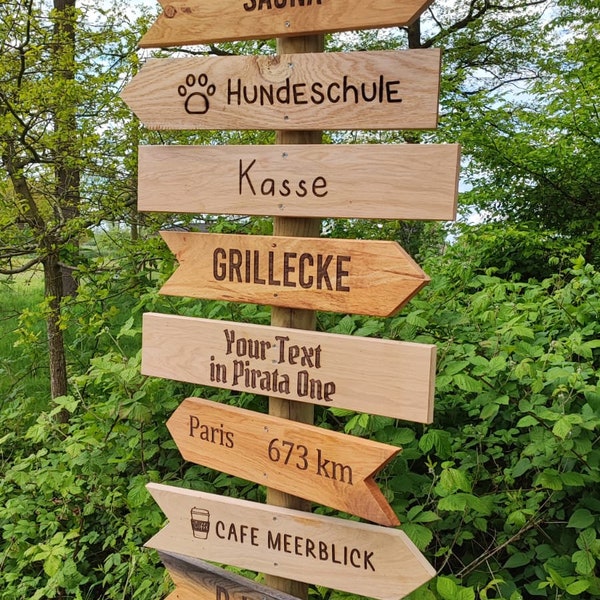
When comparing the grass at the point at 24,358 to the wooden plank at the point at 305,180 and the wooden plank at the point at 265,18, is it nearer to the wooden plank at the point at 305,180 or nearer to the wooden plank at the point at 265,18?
the wooden plank at the point at 305,180

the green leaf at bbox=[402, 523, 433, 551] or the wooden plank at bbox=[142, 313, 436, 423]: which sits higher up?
the wooden plank at bbox=[142, 313, 436, 423]

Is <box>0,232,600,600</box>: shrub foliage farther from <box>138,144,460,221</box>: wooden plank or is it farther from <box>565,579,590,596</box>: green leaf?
<box>138,144,460,221</box>: wooden plank

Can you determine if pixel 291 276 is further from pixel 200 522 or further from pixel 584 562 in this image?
pixel 584 562

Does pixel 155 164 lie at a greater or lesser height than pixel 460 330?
greater

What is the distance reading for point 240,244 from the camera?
82.1 inches

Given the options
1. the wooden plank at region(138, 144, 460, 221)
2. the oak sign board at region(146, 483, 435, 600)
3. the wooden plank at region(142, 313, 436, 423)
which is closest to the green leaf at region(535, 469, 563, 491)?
the oak sign board at region(146, 483, 435, 600)

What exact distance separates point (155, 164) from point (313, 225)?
615 millimetres

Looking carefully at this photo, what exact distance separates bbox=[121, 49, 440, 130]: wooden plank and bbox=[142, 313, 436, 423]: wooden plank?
650 mm

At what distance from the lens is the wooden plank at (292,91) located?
1.79 m

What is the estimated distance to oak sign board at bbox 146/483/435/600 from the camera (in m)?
1.88

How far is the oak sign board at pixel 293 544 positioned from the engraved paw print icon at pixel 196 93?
4.37 ft

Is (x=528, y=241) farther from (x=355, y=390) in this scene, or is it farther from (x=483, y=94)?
(x=355, y=390)

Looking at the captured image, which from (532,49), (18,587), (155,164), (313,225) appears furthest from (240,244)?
(532,49)

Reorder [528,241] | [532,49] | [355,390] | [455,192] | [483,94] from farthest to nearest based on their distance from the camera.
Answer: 1. [532,49]
2. [483,94]
3. [528,241]
4. [355,390]
5. [455,192]
